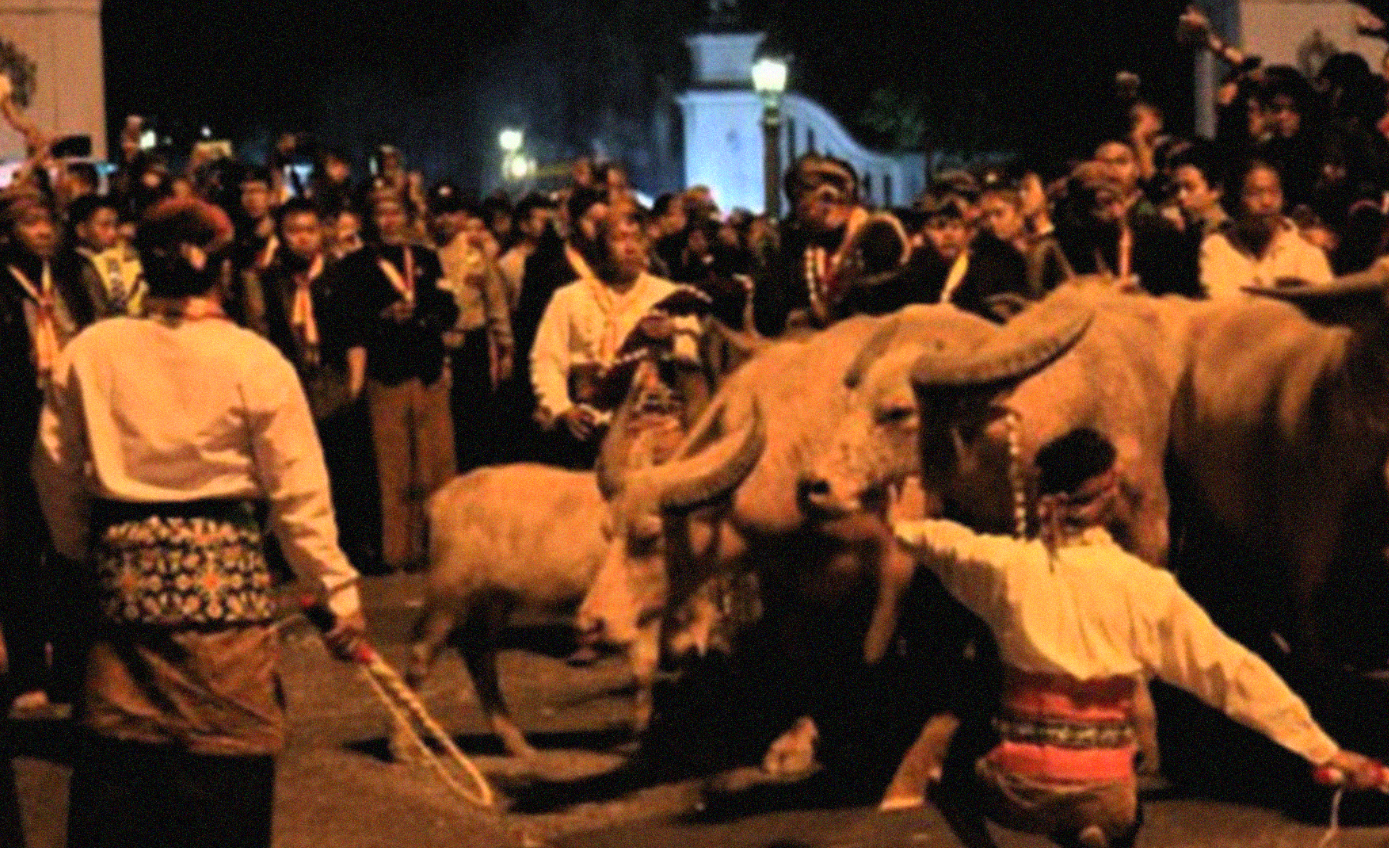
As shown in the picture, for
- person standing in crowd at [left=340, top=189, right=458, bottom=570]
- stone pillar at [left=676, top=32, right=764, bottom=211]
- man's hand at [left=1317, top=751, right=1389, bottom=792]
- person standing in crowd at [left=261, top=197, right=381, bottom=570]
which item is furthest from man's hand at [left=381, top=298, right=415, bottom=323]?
stone pillar at [left=676, top=32, right=764, bottom=211]

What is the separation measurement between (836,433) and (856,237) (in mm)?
2117

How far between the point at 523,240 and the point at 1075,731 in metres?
13.2

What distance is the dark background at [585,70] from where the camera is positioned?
156ft

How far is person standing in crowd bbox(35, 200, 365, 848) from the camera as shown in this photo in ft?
25.6

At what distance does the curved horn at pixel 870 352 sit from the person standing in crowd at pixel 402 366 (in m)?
6.74

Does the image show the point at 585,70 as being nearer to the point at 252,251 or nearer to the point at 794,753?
the point at 252,251

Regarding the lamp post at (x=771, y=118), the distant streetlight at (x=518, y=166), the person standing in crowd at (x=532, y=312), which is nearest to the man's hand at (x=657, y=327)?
the person standing in crowd at (x=532, y=312)

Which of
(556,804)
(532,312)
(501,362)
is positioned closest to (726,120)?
(501,362)

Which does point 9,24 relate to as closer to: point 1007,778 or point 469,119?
point 1007,778

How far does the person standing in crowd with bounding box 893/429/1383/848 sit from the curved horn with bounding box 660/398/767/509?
2569 millimetres

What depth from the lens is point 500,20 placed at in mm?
66188

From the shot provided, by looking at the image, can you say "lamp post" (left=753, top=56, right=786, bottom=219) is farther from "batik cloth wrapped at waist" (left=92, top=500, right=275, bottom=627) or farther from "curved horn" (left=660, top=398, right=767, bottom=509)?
"batik cloth wrapped at waist" (left=92, top=500, right=275, bottom=627)

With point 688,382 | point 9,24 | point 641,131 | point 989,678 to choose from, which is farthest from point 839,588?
point 641,131

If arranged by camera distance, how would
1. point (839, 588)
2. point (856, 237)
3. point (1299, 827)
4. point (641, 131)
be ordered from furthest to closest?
1. point (641, 131)
2. point (856, 237)
3. point (839, 588)
4. point (1299, 827)
